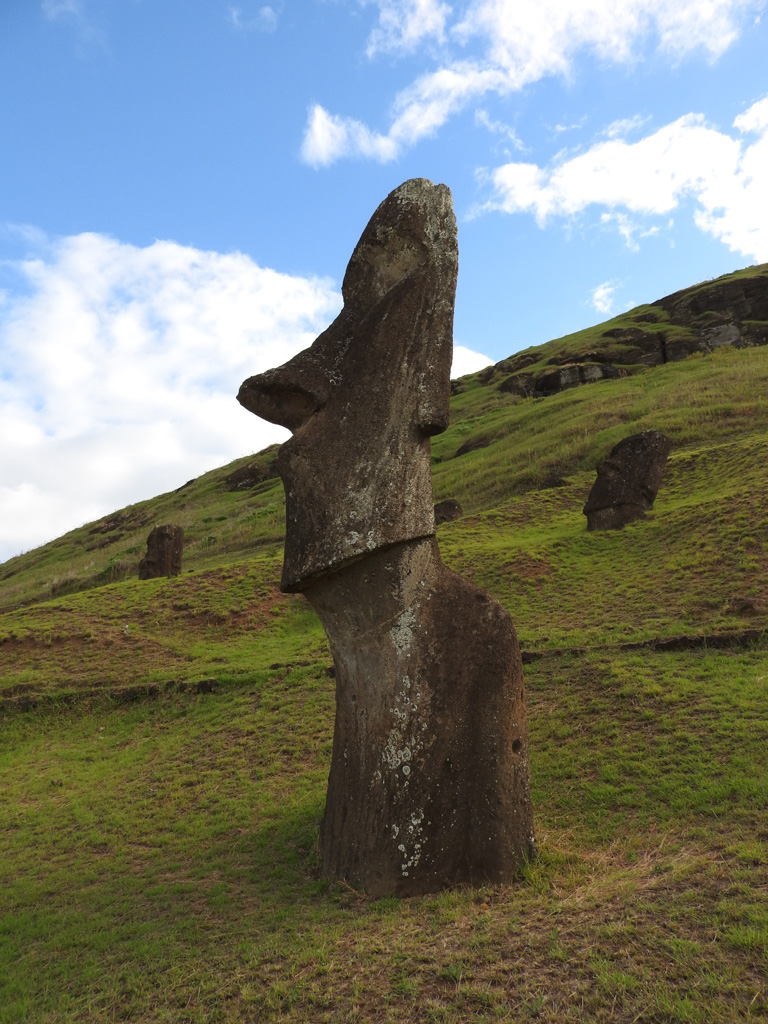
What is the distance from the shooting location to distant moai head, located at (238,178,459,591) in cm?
684

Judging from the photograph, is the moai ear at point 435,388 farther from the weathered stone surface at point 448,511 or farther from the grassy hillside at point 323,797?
the weathered stone surface at point 448,511

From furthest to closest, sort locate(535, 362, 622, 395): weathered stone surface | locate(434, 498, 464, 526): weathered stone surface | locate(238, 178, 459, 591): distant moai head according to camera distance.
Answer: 1. locate(535, 362, 622, 395): weathered stone surface
2. locate(434, 498, 464, 526): weathered stone surface
3. locate(238, 178, 459, 591): distant moai head

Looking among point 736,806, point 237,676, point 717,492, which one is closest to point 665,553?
point 717,492

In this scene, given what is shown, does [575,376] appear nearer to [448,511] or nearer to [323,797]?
[448,511]

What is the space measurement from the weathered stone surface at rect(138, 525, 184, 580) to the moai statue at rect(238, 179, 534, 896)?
1911 cm

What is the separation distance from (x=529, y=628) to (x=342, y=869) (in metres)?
9.23

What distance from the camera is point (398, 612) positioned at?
6988mm

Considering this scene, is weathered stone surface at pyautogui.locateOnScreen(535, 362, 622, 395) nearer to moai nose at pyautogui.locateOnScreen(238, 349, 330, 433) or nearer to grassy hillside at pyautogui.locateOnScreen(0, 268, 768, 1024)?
grassy hillside at pyautogui.locateOnScreen(0, 268, 768, 1024)

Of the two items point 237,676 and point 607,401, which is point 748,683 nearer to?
point 237,676

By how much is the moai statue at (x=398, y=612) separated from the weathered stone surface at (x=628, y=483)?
1589cm

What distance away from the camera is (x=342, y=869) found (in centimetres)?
687

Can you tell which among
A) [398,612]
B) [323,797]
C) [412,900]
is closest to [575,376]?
[323,797]

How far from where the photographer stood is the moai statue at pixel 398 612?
6594 mm

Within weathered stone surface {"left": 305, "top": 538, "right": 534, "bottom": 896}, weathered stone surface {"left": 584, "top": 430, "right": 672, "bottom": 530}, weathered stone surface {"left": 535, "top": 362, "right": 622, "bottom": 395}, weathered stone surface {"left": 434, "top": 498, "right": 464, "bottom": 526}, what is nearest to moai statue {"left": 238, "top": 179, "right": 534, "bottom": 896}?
weathered stone surface {"left": 305, "top": 538, "right": 534, "bottom": 896}
